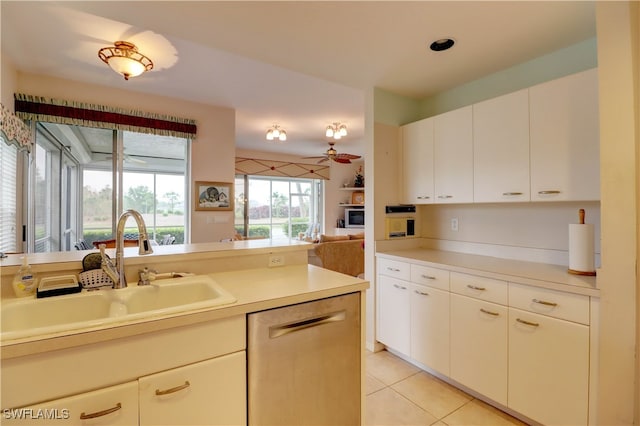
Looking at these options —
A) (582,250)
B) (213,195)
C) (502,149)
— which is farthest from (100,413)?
(213,195)

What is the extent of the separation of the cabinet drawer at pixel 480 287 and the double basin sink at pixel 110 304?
5.00 feet

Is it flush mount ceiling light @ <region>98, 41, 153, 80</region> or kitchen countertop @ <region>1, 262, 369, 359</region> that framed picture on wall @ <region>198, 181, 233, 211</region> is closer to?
flush mount ceiling light @ <region>98, 41, 153, 80</region>

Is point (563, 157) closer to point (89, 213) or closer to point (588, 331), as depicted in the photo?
point (588, 331)

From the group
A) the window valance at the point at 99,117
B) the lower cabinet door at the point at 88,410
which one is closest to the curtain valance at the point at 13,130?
the window valance at the point at 99,117

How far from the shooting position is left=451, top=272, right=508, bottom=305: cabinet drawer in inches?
69.5

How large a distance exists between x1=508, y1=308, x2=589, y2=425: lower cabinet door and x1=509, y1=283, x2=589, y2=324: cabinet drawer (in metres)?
0.03

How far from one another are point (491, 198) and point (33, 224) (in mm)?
4428

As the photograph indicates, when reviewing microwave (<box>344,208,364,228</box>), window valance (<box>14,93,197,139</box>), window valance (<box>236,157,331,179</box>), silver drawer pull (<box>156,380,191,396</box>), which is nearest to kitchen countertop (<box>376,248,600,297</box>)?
silver drawer pull (<box>156,380,191,396</box>)

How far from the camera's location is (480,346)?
1.86 meters

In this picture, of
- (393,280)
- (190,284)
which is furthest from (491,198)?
(190,284)

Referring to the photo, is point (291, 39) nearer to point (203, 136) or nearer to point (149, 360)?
point (149, 360)

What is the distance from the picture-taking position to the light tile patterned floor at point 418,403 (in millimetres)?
1762

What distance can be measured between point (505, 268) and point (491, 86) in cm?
151

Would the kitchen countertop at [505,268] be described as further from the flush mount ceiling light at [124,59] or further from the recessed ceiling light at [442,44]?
the flush mount ceiling light at [124,59]
